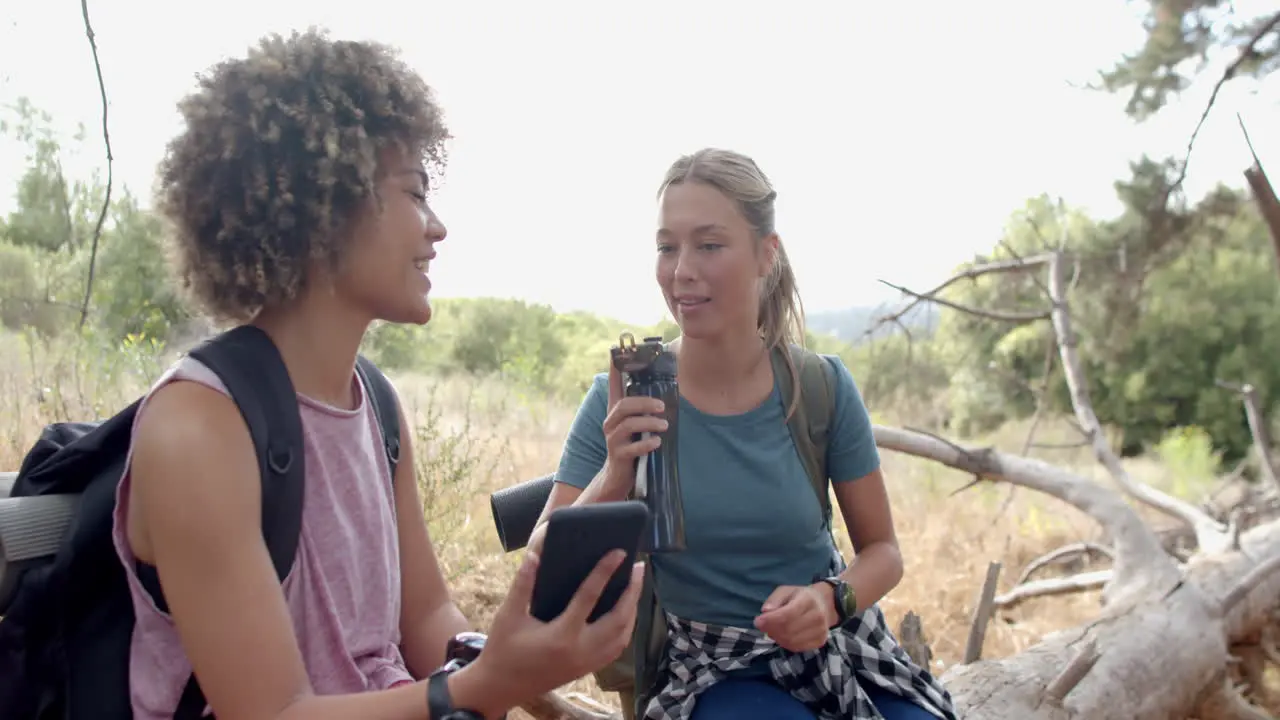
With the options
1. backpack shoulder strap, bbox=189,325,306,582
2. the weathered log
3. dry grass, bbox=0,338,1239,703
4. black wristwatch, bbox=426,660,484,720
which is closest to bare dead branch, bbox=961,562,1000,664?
the weathered log

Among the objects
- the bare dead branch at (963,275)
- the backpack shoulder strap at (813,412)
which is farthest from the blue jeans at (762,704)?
the bare dead branch at (963,275)

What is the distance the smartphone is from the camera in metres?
1.13

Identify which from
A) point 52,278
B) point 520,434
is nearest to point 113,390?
point 52,278

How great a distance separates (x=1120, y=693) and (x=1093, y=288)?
6.10m

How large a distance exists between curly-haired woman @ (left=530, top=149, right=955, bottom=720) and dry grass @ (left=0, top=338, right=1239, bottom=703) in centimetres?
172

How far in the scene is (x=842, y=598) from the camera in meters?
1.82

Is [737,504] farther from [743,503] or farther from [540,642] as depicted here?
[540,642]

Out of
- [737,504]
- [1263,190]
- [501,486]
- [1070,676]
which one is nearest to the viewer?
[737,504]

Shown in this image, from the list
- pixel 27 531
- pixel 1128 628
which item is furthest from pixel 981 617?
pixel 27 531

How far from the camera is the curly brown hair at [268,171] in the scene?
1.33 meters

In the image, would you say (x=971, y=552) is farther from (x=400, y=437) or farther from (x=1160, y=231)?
(x=400, y=437)

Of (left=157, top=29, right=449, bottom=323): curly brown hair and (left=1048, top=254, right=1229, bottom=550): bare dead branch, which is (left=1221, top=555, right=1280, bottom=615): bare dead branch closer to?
(left=1048, top=254, right=1229, bottom=550): bare dead branch

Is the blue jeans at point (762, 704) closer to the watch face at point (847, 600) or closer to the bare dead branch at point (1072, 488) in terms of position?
the watch face at point (847, 600)

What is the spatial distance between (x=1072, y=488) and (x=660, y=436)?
3.11 meters
